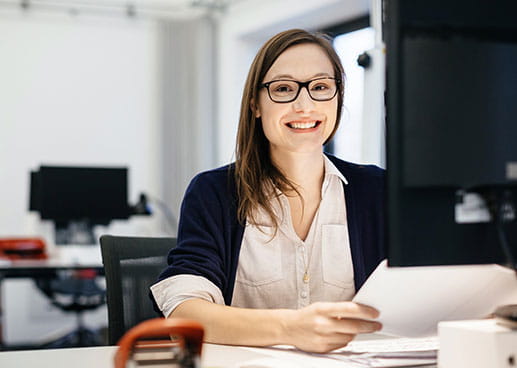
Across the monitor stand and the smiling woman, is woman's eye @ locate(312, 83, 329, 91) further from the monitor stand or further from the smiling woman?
the monitor stand

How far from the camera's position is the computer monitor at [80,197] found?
435 cm

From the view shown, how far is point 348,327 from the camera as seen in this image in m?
1.05

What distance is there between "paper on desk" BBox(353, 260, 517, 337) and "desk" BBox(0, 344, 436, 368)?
0.12 metres

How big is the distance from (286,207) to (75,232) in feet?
10.2

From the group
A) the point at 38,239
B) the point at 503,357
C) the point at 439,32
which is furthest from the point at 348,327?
the point at 38,239

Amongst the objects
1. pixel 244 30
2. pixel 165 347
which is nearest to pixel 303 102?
pixel 165 347

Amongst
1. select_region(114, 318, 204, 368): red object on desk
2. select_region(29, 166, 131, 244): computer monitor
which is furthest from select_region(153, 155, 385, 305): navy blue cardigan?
select_region(29, 166, 131, 244): computer monitor

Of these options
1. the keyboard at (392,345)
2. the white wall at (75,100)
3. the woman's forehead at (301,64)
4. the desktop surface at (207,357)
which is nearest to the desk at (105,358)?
the desktop surface at (207,357)

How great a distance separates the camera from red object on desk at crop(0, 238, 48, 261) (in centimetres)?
426

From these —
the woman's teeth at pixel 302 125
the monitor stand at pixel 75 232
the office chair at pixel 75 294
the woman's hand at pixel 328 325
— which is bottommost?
A: the office chair at pixel 75 294

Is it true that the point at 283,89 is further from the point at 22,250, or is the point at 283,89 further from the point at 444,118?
the point at 22,250

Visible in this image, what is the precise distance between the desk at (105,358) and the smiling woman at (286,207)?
0.69 ft

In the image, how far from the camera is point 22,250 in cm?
427

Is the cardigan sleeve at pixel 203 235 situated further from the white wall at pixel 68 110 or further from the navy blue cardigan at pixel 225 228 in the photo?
the white wall at pixel 68 110
